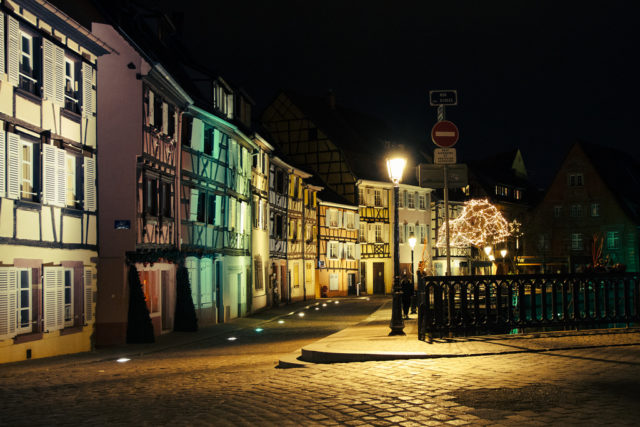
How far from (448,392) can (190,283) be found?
1870 cm

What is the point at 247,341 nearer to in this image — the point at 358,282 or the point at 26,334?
the point at 26,334

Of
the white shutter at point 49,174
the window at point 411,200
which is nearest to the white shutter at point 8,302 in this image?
the white shutter at point 49,174

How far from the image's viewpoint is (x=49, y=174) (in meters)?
18.1

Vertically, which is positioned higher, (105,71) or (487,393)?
(105,71)

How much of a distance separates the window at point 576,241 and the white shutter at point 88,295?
177ft

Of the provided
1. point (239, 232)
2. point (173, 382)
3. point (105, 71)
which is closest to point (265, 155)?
point (239, 232)

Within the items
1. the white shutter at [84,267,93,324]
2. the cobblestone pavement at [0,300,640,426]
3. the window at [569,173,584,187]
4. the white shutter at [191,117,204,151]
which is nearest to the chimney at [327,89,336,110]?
the window at [569,173,584,187]

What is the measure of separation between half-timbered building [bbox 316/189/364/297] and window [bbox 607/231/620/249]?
2126cm

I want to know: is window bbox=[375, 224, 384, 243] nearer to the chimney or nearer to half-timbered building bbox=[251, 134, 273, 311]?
the chimney

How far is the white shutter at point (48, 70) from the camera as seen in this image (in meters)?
17.9

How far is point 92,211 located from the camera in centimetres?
2072

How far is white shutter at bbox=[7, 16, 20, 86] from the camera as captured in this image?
1639 centimetres

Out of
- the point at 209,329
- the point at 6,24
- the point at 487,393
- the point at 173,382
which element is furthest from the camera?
the point at 209,329

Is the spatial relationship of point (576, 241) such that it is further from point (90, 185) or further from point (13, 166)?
point (13, 166)
